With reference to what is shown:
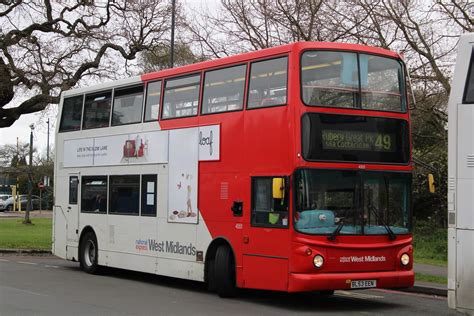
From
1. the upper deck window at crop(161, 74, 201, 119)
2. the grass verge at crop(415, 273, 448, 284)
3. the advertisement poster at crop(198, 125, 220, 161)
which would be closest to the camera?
the advertisement poster at crop(198, 125, 220, 161)

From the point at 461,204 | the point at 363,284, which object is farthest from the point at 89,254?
the point at 461,204

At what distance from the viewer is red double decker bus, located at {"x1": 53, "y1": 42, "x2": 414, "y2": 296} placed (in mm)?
12102

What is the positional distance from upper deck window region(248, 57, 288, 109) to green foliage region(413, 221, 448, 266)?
32.0 ft

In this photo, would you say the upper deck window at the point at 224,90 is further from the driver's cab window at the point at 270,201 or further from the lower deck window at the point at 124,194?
the lower deck window at the point at 124,194

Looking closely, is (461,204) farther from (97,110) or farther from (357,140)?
Answer: (97,110)

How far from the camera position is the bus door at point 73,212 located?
1853 centimetres

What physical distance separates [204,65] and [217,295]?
4462 millimetres

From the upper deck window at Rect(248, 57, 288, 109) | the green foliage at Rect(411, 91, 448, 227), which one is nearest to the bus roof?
the upper deck window at Rect(248, 57, 288, 109)

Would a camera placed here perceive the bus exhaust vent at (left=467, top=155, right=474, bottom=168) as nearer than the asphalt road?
Yes

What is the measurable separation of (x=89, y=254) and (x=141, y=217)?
9.36 feet

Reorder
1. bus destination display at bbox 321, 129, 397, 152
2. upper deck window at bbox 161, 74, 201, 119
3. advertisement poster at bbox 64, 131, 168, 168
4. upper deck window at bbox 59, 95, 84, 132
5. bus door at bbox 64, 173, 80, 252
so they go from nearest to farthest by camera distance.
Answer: bus destination display at bbox 321, 129, 397, 152
upper deck window at bbox 161, 74, 201, 119
advertisement poster at bbox 64, 131, 168, 168
bus door at bbox 64, 173, 80, 252
upper deck window at bbox 59, 95, 84, 132

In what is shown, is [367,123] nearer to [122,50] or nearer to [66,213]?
[66,213]

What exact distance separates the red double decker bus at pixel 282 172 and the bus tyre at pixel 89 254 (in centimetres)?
212

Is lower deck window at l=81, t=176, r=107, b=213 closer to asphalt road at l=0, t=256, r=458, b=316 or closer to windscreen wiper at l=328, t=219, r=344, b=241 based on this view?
asphalt road at l=0, t=256, r=458, b=316
